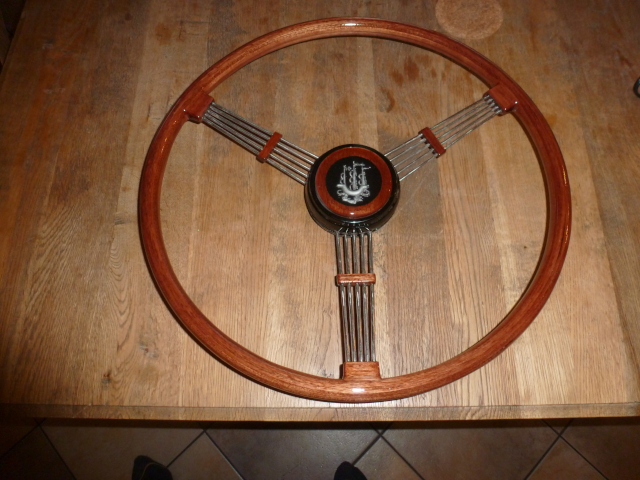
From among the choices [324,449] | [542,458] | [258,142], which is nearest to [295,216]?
[258,142]

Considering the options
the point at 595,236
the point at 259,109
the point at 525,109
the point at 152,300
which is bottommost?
the point at 152,300

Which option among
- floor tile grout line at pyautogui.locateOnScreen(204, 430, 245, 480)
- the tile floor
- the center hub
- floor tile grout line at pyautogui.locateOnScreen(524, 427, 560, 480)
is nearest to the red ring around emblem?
the center hub

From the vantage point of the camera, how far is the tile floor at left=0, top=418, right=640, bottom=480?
174cm

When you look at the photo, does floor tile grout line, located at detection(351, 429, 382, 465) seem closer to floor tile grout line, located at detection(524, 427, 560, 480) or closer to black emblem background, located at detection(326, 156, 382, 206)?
floor tile grout line, located at detection(524, 427, 560, 480)

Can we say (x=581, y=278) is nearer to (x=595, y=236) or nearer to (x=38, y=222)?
(x=595, y=236)

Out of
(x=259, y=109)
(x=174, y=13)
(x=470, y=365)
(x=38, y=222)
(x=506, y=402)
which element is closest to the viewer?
(x=470, y=365)

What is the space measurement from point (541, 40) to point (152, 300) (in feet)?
4.46

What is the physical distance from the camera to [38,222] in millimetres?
1295

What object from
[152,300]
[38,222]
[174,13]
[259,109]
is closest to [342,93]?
[259,109]

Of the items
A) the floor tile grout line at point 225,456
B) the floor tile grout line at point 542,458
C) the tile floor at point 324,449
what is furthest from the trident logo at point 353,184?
the floor tile grout line at point 542,458

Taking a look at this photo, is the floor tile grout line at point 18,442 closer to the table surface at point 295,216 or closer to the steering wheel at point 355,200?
the table surface at point 295,216

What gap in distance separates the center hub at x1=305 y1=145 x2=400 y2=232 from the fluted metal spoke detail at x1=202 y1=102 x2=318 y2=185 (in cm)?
4

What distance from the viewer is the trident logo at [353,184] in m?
1.12

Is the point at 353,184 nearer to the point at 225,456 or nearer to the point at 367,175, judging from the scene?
the point at 367,175
